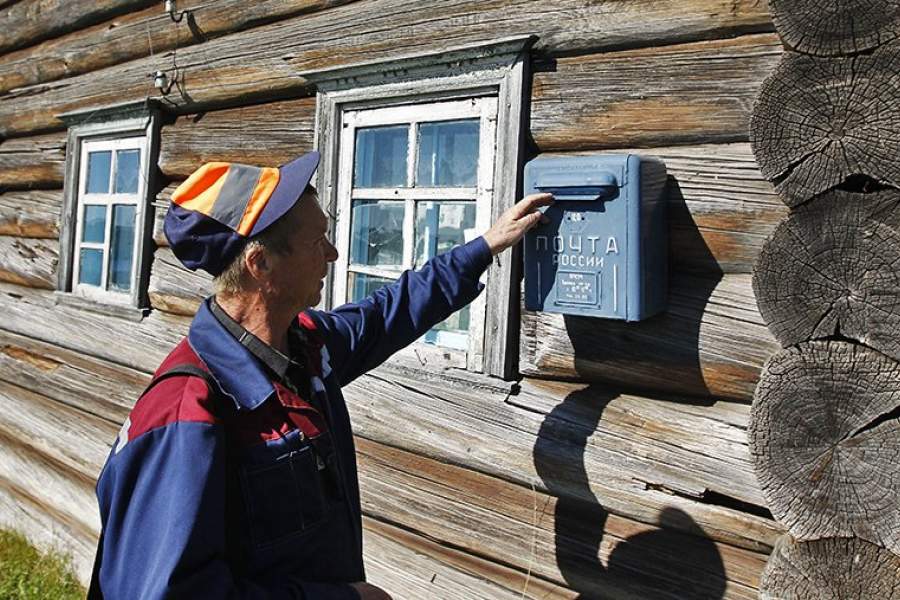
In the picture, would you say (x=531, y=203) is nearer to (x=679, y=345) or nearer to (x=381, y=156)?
(x=679, y=345)

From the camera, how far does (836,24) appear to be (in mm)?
1908

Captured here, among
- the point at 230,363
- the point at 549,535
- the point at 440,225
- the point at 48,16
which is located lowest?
the point at 549,535

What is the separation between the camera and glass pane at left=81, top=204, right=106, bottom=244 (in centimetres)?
505

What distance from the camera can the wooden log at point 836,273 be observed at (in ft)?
6.20

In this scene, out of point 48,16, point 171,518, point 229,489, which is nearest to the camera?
point 171,518

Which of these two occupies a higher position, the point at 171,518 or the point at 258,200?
the point at 258,200

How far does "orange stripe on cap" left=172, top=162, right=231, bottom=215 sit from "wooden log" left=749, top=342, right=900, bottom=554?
132cm

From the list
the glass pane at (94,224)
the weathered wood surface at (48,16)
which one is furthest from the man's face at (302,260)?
the glass pane at (94,224)

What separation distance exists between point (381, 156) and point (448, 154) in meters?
0.34

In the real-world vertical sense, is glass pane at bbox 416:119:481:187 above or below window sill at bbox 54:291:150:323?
above

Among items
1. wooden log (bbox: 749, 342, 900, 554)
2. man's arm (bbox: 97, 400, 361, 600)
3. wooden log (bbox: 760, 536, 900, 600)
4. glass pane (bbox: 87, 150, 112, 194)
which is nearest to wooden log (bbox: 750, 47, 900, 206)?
wooden log (bbox: 749, 342, 900, 554)

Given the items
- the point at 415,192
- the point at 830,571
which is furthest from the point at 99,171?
the point at 830,571

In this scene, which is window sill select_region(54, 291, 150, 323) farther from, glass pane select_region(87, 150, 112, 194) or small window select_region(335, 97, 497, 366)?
small window select_region(335, 97, 497, 366)

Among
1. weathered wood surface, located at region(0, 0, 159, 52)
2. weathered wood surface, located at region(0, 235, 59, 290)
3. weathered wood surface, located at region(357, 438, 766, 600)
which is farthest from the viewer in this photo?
weathered wood surface, located at region(0, 235, 59, 290)
